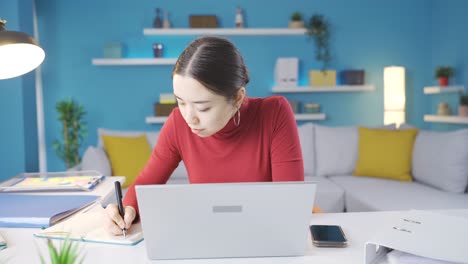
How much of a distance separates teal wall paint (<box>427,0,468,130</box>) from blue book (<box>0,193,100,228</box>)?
3.40 meters

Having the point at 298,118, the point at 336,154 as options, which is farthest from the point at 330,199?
the point at 298,118

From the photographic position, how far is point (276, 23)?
4098 millimetres

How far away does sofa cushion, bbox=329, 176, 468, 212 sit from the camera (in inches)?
96.4

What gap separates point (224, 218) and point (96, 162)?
244 centimetres

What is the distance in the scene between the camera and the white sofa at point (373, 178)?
8.50 ft

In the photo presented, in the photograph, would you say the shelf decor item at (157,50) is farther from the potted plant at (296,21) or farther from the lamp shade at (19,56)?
the lamp shade at (19,56)

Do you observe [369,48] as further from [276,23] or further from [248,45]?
[248,45]

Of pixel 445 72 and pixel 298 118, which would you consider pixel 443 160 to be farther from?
pixel 298 118

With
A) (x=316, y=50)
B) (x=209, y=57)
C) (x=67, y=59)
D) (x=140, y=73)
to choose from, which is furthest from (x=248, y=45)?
(x=209, y=57)

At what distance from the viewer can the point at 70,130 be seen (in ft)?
12.7

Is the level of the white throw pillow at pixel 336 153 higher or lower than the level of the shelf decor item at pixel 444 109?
lower

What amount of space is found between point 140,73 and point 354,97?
7.32 feet

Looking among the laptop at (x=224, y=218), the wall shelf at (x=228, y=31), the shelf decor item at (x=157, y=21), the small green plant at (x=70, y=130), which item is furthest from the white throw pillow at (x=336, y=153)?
the laptop at (x=224, y=218)

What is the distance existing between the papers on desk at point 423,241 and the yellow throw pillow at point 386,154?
2.34 metres
